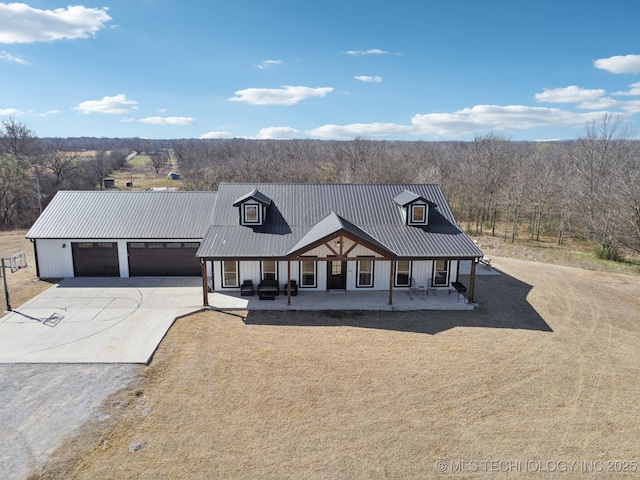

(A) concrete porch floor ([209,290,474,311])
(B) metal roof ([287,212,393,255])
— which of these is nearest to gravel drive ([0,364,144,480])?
(A) concrete porch floor ([209,290,474,311])

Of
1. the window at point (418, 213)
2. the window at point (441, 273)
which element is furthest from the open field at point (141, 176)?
the window at point (441, 273)

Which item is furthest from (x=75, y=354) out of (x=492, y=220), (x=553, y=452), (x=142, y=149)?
(x=142, y=149)

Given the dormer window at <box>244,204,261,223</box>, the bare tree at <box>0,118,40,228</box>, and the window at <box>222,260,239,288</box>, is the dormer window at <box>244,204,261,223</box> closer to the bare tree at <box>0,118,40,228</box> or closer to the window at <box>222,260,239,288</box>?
the window at <box>222,260,239,288</box>

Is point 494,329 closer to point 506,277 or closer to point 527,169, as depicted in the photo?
point 506,277

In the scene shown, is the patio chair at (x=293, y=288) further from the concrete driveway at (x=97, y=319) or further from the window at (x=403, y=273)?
the window at (x=403, y=273)

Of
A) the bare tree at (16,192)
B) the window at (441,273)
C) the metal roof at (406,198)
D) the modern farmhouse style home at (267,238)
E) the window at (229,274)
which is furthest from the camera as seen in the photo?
the bare tree at (16,192)
